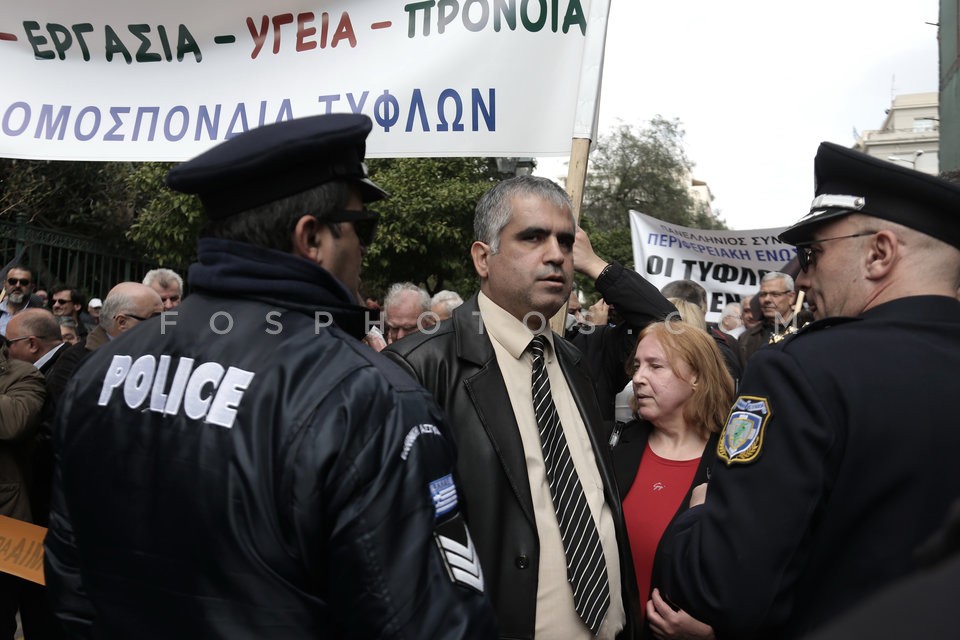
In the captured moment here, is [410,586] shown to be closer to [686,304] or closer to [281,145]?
[281,145]

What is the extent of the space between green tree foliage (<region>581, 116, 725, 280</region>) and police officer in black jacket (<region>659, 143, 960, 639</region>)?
38.2 m

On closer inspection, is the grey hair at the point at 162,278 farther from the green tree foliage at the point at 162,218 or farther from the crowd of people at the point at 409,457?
the green tree foliage at the point at 162,218

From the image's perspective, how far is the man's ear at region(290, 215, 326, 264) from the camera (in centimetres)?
161

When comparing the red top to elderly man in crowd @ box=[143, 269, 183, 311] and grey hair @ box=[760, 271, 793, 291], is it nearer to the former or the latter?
elderly man in crowd @ box=[143, 269, 183, 311]

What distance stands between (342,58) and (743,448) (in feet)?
9.17

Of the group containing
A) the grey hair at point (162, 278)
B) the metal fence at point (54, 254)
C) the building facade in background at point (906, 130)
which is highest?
the building facade in background at point (906, 130)

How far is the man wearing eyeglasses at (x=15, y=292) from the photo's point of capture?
8.15 m

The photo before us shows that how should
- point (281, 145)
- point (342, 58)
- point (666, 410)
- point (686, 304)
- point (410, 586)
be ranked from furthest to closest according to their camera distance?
point (686, 304)
point (342, 58)
point (666, 410)
point (281, 145)
point (410, 586)

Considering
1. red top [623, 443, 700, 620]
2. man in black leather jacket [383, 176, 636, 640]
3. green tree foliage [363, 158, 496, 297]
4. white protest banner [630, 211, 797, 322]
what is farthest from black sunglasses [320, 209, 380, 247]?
green tree foliage [363, 158, 496, 297]

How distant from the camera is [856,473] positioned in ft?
5.60

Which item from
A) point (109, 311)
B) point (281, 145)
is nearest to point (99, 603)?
point (281, 145)

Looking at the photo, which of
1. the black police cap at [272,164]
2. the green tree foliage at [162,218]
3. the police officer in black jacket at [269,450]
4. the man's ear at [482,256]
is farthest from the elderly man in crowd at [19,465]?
the green tree foliage at [162,218]

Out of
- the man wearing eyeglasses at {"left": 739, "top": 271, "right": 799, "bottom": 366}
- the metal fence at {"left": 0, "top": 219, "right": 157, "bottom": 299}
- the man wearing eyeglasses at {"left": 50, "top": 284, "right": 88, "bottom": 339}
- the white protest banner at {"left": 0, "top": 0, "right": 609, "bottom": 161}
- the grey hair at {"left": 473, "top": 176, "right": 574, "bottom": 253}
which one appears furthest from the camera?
the metal fence at {"left": 0, "top": 219, "right": 157, "bottom": 299}

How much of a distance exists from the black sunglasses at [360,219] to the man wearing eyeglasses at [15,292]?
7.50 metres
